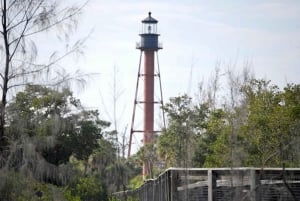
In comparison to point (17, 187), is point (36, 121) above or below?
above

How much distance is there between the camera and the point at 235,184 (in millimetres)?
13016

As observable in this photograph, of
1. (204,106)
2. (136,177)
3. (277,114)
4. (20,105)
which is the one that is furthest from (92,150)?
(20,105)

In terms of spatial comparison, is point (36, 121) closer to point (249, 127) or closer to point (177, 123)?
point (249, 127)

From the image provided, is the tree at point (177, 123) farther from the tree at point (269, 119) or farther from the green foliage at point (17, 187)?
the green foliage at point (17, 187)

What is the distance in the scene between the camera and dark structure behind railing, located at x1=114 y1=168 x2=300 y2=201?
41.5 ft

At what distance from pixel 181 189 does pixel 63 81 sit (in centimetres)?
335

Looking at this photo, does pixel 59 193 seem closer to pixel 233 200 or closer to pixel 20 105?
pixel 20 105

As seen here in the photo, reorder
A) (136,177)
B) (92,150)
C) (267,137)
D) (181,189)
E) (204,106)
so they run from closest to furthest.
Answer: (181,189), (267,137), (204,106), (92,150), (136,177)

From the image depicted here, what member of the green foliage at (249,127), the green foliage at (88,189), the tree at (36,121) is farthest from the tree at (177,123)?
the tree at (36,121)

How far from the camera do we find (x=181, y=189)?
1600cm

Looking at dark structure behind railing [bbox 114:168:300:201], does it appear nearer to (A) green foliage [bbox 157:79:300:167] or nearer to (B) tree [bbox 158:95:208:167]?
(A) green foliage [bbox 157:79:300:167]

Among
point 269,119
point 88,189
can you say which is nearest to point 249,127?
point 269,119

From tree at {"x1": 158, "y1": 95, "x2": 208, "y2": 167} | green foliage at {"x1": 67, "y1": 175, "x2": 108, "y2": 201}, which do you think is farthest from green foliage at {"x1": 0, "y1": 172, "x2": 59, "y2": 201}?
green foliage at {"x1": 67, "y1": 175, "x2": 108, "y2": 201}

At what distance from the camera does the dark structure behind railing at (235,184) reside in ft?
41.5
